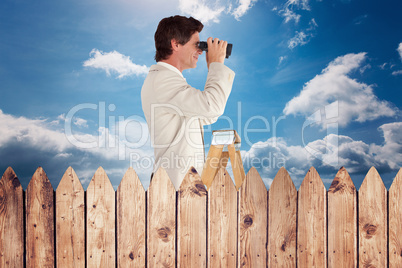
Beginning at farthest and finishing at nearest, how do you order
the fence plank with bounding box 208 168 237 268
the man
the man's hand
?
the man's hand < the man < the fence plank with bounding box 208 168 237 268

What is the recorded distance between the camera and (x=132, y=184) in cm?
217

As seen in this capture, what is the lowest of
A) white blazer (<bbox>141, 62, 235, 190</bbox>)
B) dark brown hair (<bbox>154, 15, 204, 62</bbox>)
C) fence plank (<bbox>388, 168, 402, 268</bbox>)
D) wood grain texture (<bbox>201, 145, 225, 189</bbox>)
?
fence plank (<bbox>388, 168, 402, 268</bbox>)

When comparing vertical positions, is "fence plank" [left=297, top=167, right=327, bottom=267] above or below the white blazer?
below

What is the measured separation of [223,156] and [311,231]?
807mm

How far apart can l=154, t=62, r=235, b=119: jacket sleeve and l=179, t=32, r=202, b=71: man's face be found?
0.95 ft

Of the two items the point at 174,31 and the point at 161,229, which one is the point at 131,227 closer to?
the point at 161,229

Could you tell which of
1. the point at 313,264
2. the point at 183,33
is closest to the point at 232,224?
the point at 313,264

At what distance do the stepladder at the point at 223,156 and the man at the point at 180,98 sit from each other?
0.11 m

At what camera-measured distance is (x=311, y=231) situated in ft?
7.06

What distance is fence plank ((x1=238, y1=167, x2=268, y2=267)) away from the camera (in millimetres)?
2119

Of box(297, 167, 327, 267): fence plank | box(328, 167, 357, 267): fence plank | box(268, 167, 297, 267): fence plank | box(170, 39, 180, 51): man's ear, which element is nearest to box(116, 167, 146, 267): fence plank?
box(268, 167, 297, 267): fence plank

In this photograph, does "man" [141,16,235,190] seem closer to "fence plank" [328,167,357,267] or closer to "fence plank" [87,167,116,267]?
"fence plank" [87,167,116,267]

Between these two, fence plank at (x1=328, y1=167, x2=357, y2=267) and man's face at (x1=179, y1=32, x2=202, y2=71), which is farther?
man's face at (x1=179, y1=32, x2=202, y2=71)

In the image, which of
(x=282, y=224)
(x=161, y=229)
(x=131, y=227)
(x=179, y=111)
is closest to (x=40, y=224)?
(x=131, y=227)
